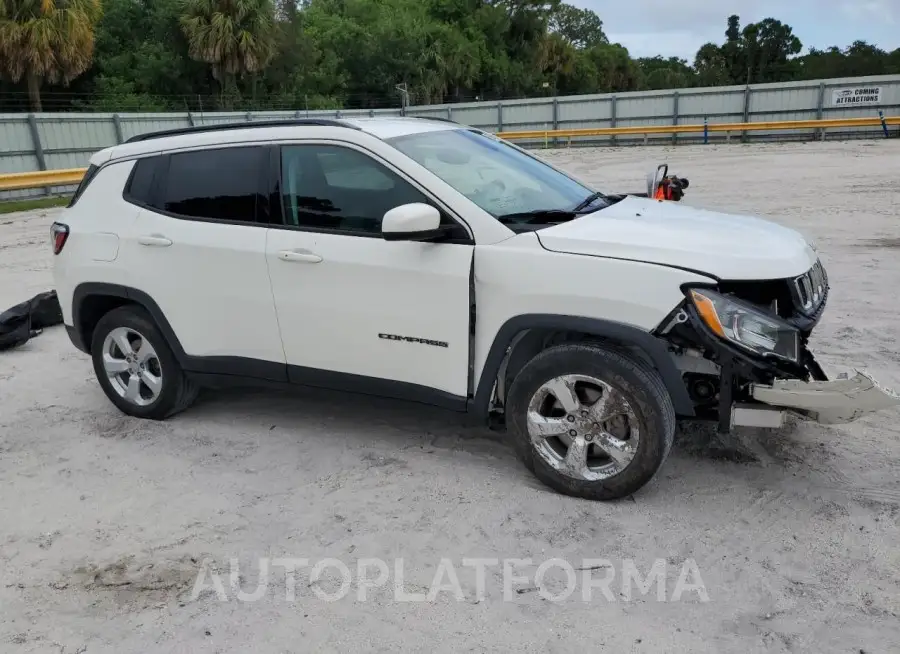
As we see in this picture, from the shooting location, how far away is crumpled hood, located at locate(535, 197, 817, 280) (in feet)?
11.3

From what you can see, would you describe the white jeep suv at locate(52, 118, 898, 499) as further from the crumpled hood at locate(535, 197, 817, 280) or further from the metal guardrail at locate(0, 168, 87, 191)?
the metal guardrail at locate(0, 168, 87, 191)

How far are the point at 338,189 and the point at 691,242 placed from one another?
72.5 inches

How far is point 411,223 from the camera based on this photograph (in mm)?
3680

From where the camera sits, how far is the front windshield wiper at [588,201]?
14.3 ft

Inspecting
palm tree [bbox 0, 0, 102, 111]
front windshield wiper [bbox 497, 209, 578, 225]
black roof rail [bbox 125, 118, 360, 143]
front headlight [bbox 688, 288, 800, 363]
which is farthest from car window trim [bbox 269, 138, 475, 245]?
palm tree [bbox 0, 0, 102, 111]

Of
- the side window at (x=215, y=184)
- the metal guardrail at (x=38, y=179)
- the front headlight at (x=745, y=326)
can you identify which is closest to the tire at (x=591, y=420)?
the front headlight at (x=745, y=326)

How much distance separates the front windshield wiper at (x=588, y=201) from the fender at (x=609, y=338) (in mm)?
932

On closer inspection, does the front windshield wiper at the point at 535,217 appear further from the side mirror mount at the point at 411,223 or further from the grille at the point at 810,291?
the grille at the point at 810,291

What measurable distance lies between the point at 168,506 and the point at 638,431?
91.9 inches

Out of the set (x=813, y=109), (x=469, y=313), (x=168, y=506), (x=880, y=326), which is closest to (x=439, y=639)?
(x=469, y=313)

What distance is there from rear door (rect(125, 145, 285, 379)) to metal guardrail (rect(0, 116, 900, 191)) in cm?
1773

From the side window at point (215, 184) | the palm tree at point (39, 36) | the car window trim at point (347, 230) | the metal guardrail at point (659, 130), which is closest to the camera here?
the car window trim at point (347, 230)

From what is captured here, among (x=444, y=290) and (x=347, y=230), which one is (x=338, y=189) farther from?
(x=444, y=290)

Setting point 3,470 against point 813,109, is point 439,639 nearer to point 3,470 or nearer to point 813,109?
point 3,470
